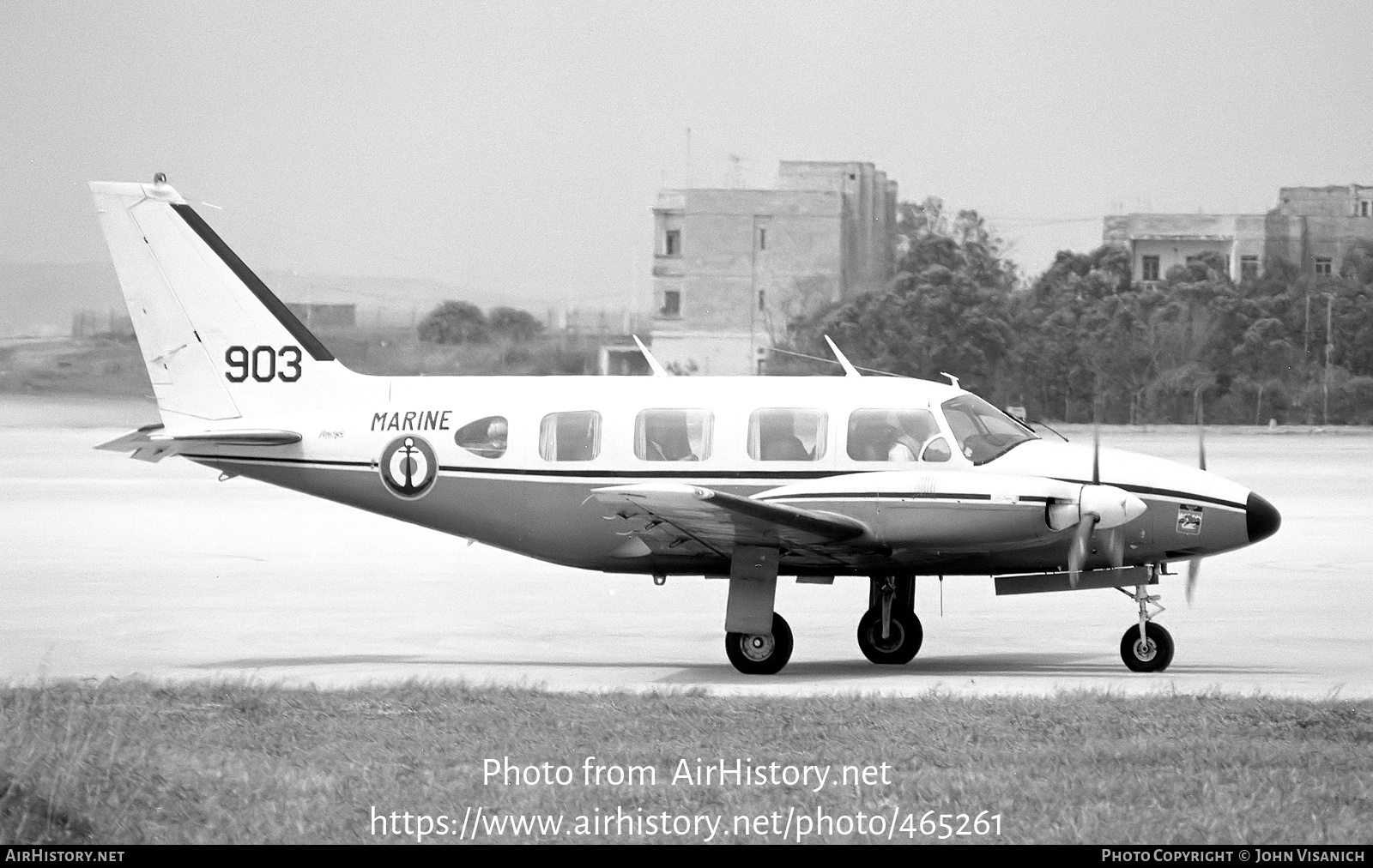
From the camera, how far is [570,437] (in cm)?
1490

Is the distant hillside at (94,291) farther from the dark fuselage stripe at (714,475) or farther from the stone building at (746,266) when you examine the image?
the dark fuselage stripe at (714,475)

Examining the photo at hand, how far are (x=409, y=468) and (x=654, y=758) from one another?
6.14 meters

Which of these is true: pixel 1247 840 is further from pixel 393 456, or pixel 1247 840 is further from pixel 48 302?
pixel 48 302

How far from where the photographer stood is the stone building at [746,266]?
70.5 m

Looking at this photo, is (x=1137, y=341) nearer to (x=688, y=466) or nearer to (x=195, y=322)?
(x=688, y=466)

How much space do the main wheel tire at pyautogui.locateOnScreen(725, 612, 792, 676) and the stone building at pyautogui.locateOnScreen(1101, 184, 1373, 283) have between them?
2631 inches

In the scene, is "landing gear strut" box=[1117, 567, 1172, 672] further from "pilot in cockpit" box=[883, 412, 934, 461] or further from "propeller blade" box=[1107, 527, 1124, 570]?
"pilot in cockpit" box=[883, 412, 934, 461]

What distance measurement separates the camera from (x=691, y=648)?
16.2m

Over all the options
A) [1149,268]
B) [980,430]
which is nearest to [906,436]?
[980,430]

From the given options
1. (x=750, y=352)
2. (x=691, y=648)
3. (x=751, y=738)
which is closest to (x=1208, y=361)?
(x=750, y=352)

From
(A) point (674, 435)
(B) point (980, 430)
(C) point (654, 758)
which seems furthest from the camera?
(A) point (674, 435)

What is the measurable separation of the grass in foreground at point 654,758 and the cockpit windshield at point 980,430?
9.32 feet

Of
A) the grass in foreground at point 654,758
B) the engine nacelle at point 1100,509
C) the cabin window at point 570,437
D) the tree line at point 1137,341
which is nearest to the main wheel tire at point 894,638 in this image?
the engine nacelle at point 1100,509
